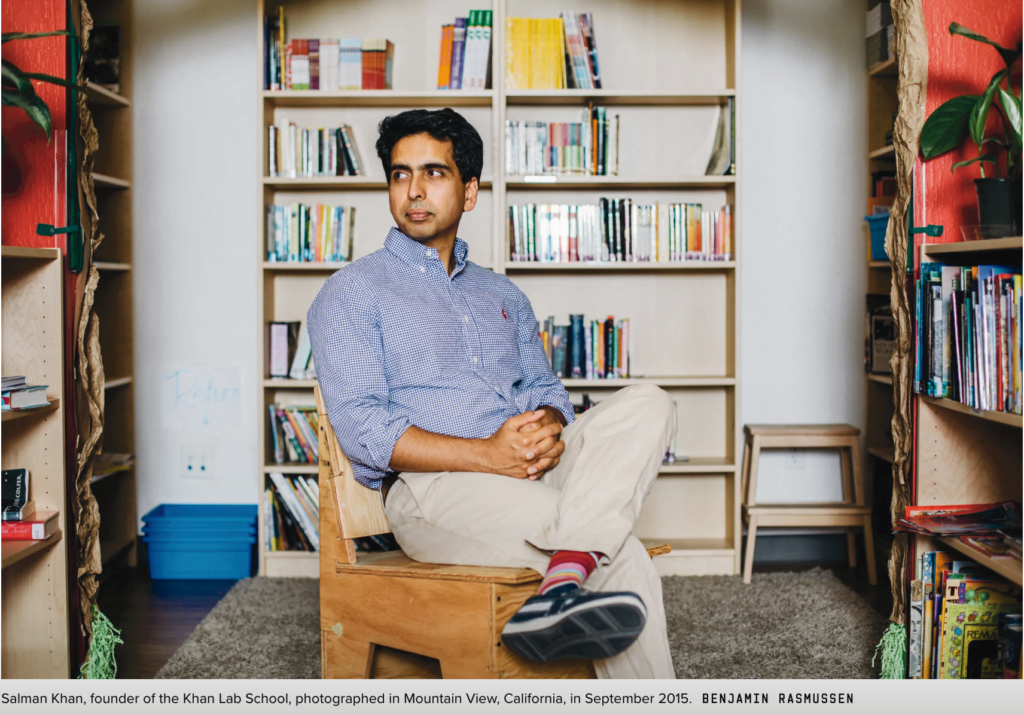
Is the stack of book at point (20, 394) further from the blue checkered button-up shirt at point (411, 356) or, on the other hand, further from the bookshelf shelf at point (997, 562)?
the bookshelf shelf at point (997, 562)

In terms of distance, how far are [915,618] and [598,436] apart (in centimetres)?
97

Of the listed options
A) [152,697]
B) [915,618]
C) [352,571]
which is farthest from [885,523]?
[152,697]

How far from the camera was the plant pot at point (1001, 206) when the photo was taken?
6.14ft

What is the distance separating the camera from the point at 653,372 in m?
3.60

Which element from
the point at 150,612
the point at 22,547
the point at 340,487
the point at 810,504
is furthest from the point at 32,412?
the point at 810,504

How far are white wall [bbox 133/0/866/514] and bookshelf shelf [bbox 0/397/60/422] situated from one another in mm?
1502

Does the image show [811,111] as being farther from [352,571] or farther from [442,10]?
[352,571]

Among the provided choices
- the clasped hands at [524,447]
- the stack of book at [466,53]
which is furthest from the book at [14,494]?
the stack of book at [466,53]

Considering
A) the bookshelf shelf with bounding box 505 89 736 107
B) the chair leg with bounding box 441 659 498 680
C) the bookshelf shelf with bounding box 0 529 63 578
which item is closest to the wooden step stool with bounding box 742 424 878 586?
the bookshelf shelf with bounding box 505 89 736 107

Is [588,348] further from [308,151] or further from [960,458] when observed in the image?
[960,458]

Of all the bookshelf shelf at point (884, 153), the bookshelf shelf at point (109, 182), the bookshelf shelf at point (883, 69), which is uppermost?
the bookshelf shelf at point (883, 69)

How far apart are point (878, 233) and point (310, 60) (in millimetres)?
2265

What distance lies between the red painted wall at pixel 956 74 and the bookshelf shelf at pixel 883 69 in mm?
1267

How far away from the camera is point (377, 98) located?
3.32m
